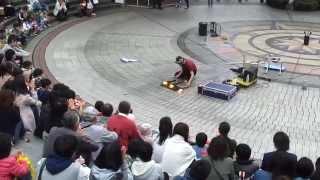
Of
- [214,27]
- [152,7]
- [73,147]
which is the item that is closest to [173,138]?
[73,147]

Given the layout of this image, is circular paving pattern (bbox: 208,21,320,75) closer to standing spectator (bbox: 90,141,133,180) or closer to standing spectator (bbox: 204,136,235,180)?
standing spectator (bbox: 204,136,235,180)

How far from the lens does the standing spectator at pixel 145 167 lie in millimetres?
7191

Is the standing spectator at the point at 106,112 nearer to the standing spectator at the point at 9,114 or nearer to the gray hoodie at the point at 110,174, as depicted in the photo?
the standing spectator at the point at 9,114

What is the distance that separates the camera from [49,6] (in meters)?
25.6

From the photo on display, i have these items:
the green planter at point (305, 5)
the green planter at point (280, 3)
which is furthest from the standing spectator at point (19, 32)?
the green planter at point (305, 5)

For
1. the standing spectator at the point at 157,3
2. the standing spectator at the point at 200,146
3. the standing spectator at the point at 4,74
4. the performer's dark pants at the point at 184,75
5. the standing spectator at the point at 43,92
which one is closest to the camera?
the standing spectator at the point at 200,146

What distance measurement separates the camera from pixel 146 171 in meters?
7.19

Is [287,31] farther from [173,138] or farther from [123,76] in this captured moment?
[173,138]

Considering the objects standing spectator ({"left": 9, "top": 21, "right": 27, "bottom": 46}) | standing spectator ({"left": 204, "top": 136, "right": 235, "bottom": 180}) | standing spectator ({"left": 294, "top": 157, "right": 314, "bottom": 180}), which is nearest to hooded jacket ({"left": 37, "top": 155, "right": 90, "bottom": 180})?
standing spectator ({"left": 204, "top": 136, "right": 235, "bottom": 180})

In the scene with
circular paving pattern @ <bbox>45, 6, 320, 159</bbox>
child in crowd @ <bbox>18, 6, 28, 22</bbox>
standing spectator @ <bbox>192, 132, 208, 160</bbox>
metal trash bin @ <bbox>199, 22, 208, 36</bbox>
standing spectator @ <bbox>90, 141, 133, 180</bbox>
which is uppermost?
child in crowd @ <bbox>18, 6, 28, 22</bbox>

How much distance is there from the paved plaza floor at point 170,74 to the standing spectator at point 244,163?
443 cm

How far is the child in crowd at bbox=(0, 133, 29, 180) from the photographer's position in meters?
7.09

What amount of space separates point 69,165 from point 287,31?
1923cm

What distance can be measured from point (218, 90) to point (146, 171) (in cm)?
908
